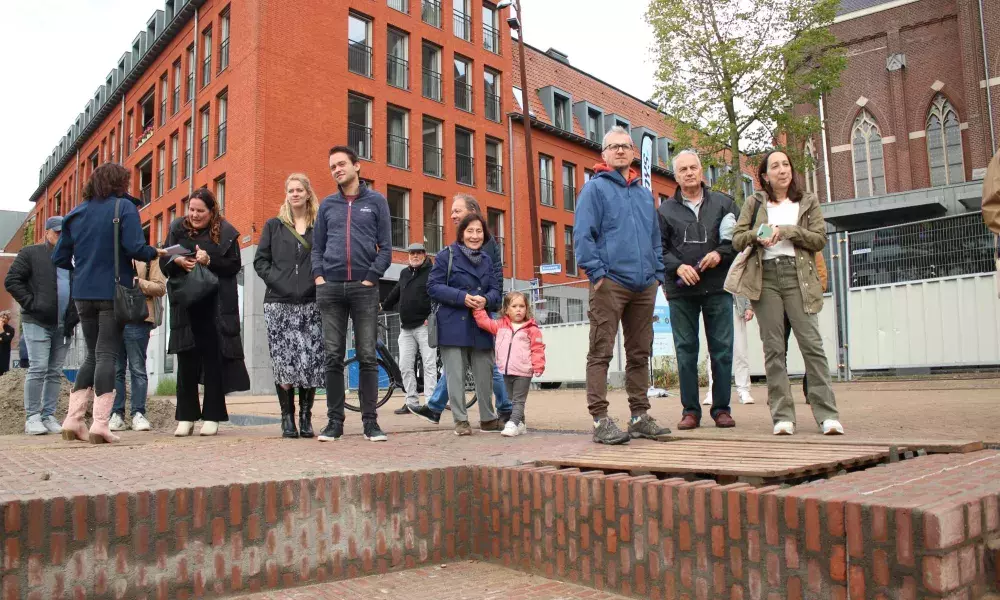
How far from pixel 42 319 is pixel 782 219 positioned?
20.8ft

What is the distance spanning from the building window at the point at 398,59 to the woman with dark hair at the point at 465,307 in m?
24.8

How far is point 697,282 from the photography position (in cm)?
565

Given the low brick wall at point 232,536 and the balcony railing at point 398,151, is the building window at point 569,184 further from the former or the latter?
the low brick wall at point 232,536

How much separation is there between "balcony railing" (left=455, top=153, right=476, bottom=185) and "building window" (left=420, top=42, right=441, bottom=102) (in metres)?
2.49

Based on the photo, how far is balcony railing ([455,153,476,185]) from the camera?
32.2 meters

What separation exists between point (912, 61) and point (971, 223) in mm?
21698

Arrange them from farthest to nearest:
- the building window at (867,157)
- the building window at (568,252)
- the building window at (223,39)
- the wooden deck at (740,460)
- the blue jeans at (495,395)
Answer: the building window at (568,252) → the building window at (867,157) → the building window at (223,39) → the blue jeans at (495,395) → the wooden deck at (740,460)

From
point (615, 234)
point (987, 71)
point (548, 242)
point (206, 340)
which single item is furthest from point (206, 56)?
point (615, 234)

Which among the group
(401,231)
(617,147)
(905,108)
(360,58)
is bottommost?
(617,147)

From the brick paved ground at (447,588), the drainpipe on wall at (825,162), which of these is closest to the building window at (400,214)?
the drainpipe on wall at (825,162)

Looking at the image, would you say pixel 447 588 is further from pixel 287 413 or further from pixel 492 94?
pixel 492 94

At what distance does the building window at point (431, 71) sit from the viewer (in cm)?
3106

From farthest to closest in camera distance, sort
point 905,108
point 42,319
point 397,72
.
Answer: point 905,108 < point 397,72 < point 42,319

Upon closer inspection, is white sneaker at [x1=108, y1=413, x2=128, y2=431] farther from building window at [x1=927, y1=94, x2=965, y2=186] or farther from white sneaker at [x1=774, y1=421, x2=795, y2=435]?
building window at [x1=927, y1=94, x2=965, y2=186]
